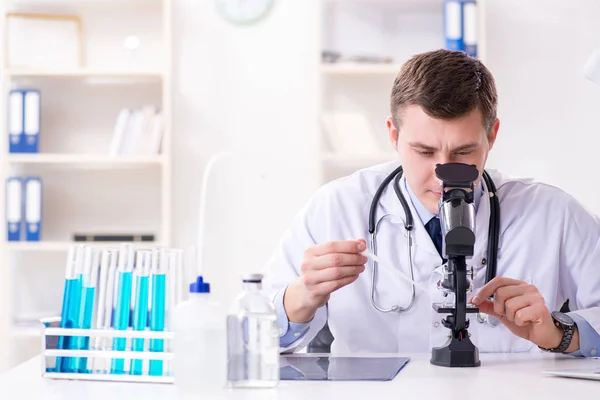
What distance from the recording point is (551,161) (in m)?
3.68

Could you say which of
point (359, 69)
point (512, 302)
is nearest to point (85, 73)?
point (359, 69)

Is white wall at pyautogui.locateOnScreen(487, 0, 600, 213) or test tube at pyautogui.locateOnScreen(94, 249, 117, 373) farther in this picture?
white wall at pyautogui.locateOnScreen(487, 0, 600, 213)

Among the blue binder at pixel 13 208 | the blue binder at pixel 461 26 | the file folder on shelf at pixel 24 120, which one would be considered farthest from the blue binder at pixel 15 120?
the blue binder at pixel 461 26

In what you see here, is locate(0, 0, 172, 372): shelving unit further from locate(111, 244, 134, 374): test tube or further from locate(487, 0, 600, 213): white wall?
locate(111, 244, 134, 374): test tube

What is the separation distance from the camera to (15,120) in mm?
3508

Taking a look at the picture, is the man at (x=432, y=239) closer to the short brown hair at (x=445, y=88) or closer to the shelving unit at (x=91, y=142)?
the short brown hair at (x=445, y=88)

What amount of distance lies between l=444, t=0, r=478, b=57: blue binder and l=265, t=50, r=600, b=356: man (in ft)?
4.83

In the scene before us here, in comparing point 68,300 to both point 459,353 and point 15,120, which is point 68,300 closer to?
point 459,353

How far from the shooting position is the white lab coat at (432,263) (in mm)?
1870

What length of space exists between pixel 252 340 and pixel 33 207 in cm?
246

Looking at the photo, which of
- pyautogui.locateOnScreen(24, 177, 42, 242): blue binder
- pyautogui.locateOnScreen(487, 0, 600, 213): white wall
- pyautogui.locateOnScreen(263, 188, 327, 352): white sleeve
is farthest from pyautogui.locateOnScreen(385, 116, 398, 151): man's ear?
pyautogui.locateOnScreen(24, 177, 42, 242): blue binder

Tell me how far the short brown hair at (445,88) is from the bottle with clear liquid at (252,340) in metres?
0.67

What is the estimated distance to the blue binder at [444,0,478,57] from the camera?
341 centimetres

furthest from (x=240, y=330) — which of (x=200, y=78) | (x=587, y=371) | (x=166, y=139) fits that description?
(x=200, y=78)
